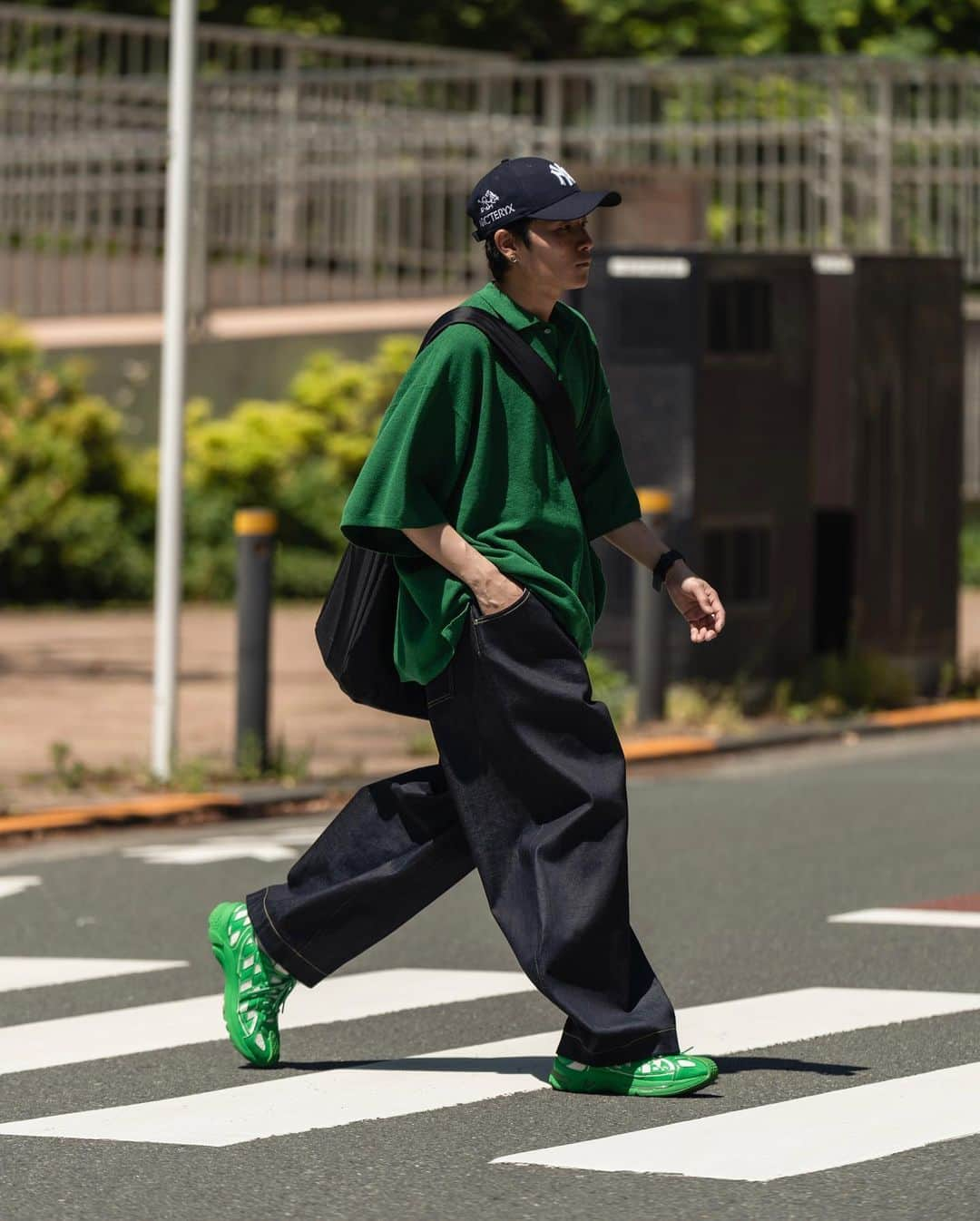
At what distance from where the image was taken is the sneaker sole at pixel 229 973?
20.4ft

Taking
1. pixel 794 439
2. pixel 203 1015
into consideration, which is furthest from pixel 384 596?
pixel 794 439

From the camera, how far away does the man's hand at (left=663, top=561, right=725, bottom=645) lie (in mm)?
6078

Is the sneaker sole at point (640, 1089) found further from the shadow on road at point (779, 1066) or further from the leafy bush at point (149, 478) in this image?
the leafy bush at point (149, 478)

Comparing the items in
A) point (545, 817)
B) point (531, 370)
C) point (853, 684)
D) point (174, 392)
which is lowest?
point (853, 684)

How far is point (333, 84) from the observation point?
25.7 m

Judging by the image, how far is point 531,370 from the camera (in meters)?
5.84

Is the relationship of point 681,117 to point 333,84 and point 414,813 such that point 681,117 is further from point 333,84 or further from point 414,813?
point 414,813

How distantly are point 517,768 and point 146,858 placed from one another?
4265 mm

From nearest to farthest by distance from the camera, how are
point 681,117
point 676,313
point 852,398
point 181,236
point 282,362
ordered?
point 181,236, point 676,313, point 852,398, point 282,362, point 681,117

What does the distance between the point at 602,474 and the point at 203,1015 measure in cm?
182

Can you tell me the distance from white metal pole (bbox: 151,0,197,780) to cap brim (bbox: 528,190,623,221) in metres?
5.62

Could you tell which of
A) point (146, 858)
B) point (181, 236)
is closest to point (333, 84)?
point (181, 236)

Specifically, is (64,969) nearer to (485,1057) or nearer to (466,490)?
(485,1057)

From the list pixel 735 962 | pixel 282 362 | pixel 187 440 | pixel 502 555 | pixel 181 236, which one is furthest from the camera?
pixel 282 362
